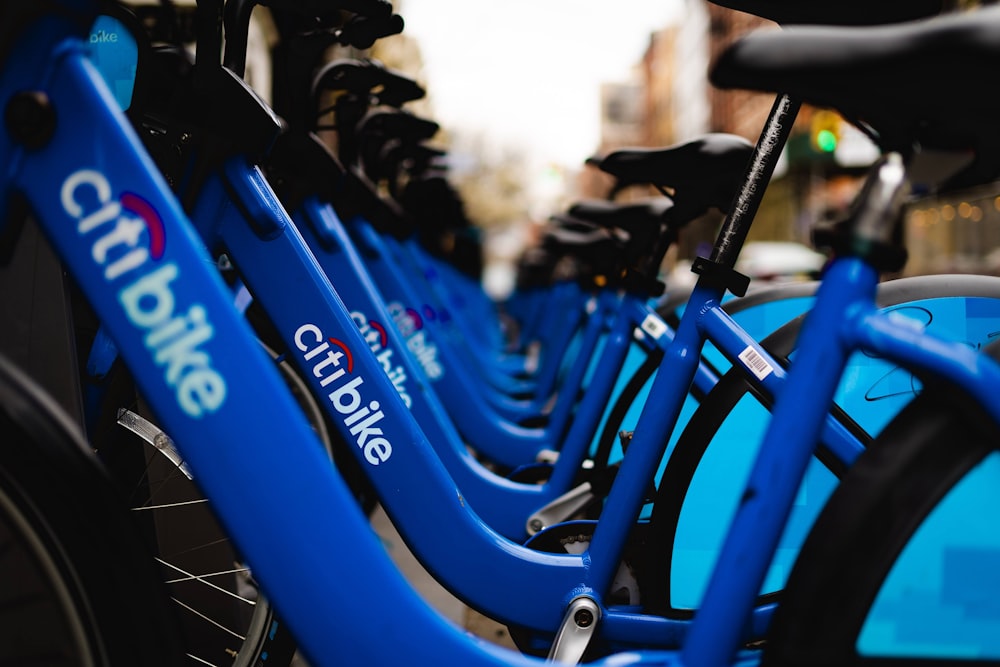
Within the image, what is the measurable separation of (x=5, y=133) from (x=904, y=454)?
1150mm

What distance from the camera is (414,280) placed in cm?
409

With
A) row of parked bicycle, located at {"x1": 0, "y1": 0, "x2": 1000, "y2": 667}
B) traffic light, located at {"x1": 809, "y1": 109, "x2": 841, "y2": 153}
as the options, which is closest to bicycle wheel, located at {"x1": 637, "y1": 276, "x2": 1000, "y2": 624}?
row of parked bicycle, located at {"x1": 0, "y1": 0, "x2": 1000, "y2": 667}

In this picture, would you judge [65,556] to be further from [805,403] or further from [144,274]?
[805,403]

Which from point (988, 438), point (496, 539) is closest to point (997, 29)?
point (988, 438)

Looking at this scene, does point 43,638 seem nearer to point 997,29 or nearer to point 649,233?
point 997,29

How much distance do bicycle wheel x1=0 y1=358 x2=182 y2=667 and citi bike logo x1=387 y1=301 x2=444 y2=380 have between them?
205 cm

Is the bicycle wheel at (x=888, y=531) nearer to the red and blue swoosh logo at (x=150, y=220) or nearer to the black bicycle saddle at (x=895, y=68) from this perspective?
the black bicycle saddle at (x=895, y=68)

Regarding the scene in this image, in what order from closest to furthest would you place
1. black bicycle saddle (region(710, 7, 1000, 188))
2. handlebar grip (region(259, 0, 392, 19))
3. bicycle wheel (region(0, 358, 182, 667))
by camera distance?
black bicycle saddle (region(710, 7, 1000, 188))
bicycle wheel (region(0, 358, 182, 667))
handlebar grip (region(259, 0, 392, 19))

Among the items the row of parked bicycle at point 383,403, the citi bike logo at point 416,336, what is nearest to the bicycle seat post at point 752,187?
the row of parked bicycle at point 383,403

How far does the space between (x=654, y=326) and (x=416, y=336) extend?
1.12 meters

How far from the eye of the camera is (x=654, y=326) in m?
2.41

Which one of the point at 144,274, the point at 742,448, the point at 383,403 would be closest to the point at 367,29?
the point at 383,403

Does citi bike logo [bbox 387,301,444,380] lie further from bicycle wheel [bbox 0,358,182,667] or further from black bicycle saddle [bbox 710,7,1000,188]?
black bicycle saddle [bbox 710,7,1000,188]

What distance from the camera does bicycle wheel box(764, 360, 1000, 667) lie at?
0.97 meters
